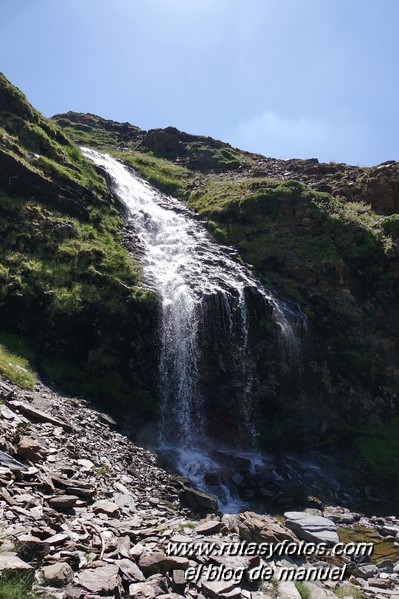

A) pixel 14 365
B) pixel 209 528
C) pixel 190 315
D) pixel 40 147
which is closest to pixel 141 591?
pixel 209 528

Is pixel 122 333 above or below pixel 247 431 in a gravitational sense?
above

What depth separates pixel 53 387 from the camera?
16.1 metres

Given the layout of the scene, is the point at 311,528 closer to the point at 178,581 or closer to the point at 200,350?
the point at 178,581

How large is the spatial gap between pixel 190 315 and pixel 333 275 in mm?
9895

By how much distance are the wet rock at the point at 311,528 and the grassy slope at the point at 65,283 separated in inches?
375

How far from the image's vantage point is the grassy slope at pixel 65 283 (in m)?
18.6

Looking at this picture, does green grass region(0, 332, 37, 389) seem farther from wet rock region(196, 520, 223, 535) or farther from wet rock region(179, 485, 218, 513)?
wet rock region(196, 520, 223, 535)

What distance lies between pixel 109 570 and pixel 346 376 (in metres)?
19.4

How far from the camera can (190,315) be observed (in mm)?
21141

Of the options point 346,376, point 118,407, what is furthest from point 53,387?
point 346,376

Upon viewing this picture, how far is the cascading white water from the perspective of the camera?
61.2 feet

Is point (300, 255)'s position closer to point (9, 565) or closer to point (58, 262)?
point (58, 262)

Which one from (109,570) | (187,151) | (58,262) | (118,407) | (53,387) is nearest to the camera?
(109,570)

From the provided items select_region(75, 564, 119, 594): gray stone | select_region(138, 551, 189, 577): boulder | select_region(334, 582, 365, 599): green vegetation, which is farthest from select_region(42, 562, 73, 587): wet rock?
select_region(334, 582, 365, 599): green vegetation
